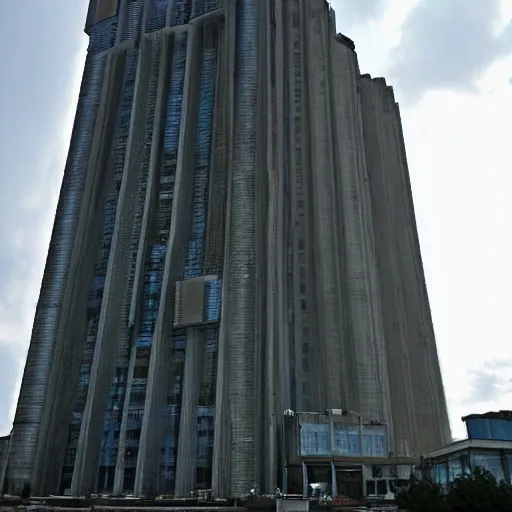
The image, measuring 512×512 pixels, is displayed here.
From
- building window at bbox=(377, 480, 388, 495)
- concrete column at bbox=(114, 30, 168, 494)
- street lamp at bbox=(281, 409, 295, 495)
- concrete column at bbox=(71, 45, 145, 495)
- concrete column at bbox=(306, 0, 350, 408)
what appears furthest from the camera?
concrete column at bbox=(306, 0, 350, 408)

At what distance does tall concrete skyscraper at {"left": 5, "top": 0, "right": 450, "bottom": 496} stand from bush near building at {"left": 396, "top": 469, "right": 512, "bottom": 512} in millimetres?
23754

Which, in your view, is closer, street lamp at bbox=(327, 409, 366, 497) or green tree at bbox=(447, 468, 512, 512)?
green tree at bbox=(447, 468, 512, 512)

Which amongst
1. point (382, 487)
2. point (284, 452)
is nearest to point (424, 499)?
point (382, 487)

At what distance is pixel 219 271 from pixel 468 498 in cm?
4143

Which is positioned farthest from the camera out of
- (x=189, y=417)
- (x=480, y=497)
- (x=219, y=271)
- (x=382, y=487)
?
(x=219, y=271)

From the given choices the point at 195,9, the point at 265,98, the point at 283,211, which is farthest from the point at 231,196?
the point at 195,9

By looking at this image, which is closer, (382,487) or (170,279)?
(382,487)

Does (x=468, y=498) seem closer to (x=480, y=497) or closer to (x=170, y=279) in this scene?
(x=480, y=497)

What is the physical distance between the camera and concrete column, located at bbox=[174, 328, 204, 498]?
58125 mm

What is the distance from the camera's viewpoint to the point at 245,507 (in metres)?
41.8

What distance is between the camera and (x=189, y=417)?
60.5 meters

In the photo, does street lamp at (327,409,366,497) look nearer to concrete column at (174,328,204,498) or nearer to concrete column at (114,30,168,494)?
concrete column at (174,328,204,498)

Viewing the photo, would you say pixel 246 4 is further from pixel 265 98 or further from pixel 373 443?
pixel 373 443

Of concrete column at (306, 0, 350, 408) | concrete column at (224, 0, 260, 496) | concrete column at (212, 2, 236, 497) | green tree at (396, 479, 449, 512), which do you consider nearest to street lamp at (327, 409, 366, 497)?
concrete column at (306, 0, 350, 408)
